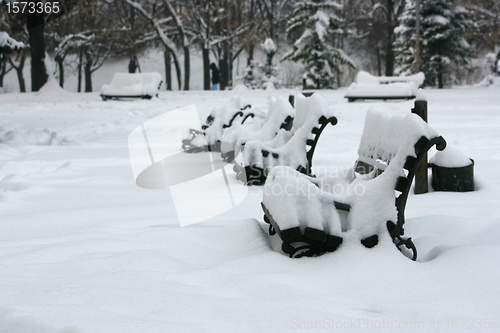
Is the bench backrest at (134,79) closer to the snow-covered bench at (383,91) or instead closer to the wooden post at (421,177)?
the snow-covered bench at (383,91)

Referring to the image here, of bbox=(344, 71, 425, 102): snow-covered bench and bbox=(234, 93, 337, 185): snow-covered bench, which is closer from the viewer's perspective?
bbox=(234, 93, 337, 185): snow-covered bench

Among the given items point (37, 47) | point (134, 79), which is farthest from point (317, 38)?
point (37, 47)

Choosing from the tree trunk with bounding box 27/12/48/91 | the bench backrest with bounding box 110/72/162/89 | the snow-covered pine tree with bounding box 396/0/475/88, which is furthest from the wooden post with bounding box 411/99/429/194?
the snow-covered pine tree with bounding box 396/0/475/88

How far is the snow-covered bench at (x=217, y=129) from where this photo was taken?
259 inches

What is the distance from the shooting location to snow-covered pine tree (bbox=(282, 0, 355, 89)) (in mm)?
22062

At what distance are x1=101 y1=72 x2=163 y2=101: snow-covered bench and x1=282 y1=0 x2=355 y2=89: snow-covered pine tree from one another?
8850 millimetres

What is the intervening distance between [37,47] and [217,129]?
15053 mm

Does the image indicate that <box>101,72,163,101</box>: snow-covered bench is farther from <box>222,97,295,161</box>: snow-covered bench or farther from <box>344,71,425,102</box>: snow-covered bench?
<box>222,97,295,161</box>: snow-covered bench

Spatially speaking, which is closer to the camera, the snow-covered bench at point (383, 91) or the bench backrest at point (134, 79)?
the snow-covered bench at point (383, 91)

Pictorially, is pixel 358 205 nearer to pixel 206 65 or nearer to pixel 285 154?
pixel 285 154

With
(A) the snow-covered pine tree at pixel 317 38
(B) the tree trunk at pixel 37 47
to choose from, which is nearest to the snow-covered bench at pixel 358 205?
(B) the tree trunk at pixel 37 47

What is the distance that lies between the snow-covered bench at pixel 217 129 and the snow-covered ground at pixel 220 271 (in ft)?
7.83

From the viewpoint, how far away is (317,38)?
22.7m

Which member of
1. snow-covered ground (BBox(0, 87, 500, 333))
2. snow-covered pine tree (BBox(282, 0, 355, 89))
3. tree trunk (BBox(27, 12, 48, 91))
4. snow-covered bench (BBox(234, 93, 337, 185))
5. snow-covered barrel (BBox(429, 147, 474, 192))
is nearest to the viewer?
snow-covered ground (BBox(0, 87, 500, 333))
